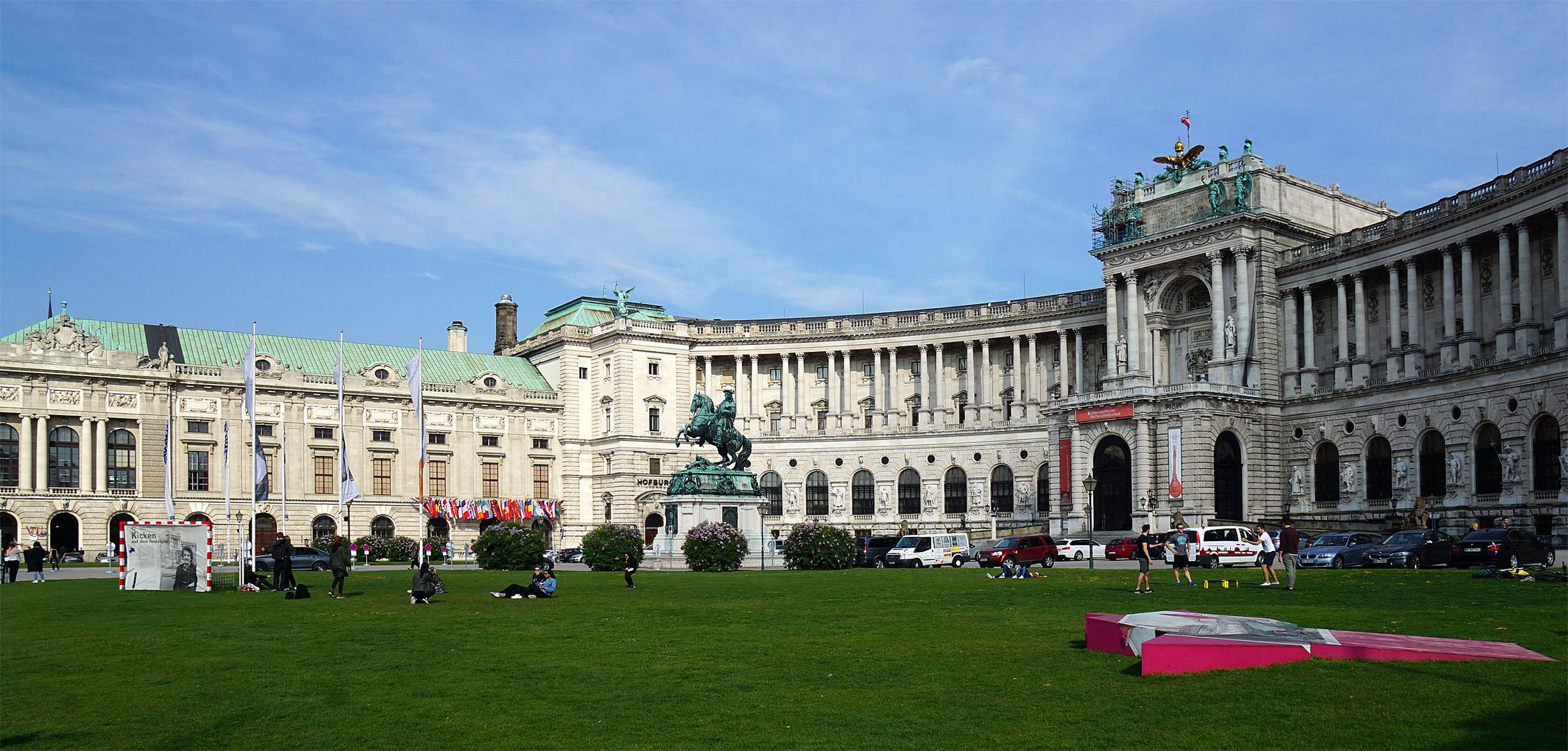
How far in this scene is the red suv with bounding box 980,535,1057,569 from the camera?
56.8 metres

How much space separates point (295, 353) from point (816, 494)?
42.4 meters

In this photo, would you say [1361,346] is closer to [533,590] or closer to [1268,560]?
[1268,560]

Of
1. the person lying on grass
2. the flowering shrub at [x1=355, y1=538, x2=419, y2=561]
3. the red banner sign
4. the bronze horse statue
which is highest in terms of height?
the red banner sign

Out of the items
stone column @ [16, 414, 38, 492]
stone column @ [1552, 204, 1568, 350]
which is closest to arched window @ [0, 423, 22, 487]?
stone column @ [16, 414, 38, 492]

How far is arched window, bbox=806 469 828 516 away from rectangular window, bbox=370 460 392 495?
108 feet

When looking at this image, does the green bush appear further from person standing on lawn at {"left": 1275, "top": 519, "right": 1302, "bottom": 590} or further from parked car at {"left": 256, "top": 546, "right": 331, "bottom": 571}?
person standing on lawn at {"left": 1275, "top": 519, "right": 1302, "bottom": 590}

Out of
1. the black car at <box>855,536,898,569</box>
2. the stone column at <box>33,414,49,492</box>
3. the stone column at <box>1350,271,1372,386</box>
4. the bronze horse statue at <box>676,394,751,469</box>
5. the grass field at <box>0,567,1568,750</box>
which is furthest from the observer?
the stone column at <box>33,414,49,492</box>

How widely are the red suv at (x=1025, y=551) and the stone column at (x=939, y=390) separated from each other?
4768 centimetres

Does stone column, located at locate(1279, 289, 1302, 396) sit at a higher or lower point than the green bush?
higher

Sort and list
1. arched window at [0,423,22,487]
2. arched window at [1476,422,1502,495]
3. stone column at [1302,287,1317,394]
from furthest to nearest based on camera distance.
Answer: arched window at [0,423,22,487] < stone column at [1302,287,1317,394] < arched window at [1476,422,1502,495]

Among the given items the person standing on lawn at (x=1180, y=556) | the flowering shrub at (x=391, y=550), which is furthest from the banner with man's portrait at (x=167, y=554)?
the flowering shrub at (x=391, y=550)

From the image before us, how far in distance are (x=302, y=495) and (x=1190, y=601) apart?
79.8 meters

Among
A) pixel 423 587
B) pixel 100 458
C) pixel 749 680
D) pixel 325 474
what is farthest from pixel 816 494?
pixel 749 680

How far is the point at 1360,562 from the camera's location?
171 ft
